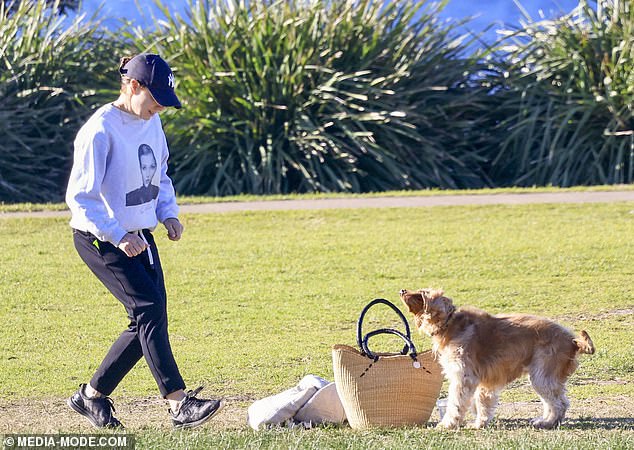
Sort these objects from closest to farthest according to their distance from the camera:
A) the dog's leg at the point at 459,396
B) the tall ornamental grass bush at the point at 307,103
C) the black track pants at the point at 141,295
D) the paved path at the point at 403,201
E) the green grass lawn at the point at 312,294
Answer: the black track pants at the point at 141,295, the dog's leg at the point at 459,396, the green grass lawn at the point at 312,294, the paved path at the point at 403,201, the tall ornamental grass bush at the point at 307,103

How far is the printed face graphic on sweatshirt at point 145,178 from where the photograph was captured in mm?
6066

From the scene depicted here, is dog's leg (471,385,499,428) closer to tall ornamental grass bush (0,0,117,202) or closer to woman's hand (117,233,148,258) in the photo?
woman's hand (117,233,148,258)

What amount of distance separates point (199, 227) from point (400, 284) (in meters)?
3.80

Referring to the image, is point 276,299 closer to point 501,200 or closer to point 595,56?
point 501,200

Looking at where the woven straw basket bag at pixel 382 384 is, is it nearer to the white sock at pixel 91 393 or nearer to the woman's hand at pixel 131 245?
the woman's hand at pixel 131 245

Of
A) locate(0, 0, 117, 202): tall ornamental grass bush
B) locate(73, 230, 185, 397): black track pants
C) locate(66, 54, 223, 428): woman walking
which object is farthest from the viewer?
locate(0, 0, 117, 202): tall ornamental grass bush

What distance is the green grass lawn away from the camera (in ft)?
24.1

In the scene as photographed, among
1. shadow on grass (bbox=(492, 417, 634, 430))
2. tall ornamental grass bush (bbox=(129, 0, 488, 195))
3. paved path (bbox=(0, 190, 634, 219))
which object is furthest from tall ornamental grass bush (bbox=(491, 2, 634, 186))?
shadow on grass (bbox=(492, 417, 634, 430))

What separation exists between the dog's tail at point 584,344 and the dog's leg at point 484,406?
52 centimetres

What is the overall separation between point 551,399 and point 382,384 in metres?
0.91

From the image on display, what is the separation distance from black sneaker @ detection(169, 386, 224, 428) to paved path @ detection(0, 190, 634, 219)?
908 centimetres

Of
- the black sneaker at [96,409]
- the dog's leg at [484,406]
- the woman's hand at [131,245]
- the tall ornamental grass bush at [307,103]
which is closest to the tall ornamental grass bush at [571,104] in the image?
the tall ornamental grass bush at [307,103]

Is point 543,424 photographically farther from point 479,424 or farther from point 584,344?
point 584,344

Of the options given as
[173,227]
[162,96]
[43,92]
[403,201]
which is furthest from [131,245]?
[43,92]
